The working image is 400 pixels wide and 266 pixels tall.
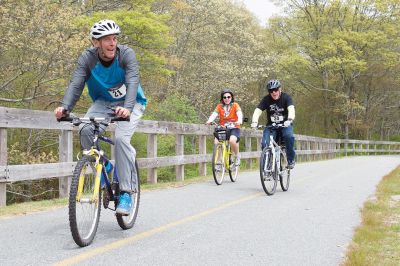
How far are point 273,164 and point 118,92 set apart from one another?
197 inches

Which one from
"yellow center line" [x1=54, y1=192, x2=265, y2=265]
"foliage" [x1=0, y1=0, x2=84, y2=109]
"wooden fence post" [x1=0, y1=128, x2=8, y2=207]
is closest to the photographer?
"yellow center line" [x1=54, y1=192, x2=265, y2=265]

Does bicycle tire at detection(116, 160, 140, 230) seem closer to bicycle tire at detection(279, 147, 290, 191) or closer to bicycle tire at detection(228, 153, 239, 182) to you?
bicycle tire at detection(279, 147, 290, 191)

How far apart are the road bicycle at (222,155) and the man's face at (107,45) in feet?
20.7

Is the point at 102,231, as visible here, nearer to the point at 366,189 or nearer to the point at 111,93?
the point at 111,93

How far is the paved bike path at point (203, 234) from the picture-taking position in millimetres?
4383

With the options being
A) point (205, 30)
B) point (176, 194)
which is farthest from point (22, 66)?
point (205, 30)

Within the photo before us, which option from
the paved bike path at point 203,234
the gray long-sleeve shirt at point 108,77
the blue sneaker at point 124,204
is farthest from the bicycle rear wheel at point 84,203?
the gray long-sleeve shirt at point 108,77

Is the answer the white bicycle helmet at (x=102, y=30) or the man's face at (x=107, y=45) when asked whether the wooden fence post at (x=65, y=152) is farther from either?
the white bicycle helmet at (x=102, y=30)

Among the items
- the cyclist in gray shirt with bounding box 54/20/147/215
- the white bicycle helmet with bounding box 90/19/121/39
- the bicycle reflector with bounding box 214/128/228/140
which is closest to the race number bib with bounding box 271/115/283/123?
the bicycle reflector with bounding box 214/128/228/140

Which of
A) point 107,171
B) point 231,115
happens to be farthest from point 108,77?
point 231,115

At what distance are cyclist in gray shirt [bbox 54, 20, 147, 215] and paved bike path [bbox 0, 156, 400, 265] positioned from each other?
64 centimetres

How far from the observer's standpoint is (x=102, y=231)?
212 inches

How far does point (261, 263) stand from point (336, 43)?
36.7m

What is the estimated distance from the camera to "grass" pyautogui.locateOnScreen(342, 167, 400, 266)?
182 inches
